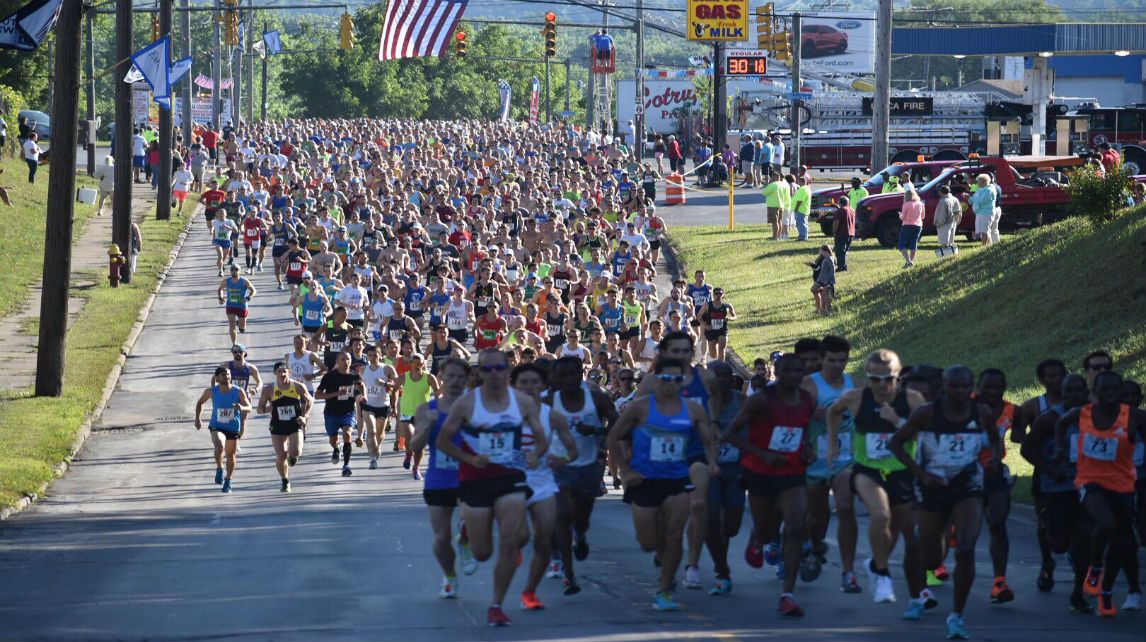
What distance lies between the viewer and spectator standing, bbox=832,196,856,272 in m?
33.1

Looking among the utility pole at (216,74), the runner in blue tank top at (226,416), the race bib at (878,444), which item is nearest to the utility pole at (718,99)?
the utility pole at (216,74)

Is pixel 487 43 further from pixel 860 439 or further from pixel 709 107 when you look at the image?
pixel 860 439

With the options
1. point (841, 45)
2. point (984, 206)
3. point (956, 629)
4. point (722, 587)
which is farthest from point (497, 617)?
point (841, 45)

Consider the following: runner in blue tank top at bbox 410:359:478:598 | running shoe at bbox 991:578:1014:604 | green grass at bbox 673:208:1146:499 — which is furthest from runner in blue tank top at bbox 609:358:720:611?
green grass at bbox 673:208:1146:499

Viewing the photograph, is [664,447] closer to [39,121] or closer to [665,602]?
[665,602]

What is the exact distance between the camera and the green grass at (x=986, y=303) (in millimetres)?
23938

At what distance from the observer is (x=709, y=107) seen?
88688mm

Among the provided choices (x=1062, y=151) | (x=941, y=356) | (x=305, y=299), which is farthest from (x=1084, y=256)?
(x=1062, y=151)

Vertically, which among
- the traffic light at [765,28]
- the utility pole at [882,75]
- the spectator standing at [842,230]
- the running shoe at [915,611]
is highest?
the traffic light at [765,28]

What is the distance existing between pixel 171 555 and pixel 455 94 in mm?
104328

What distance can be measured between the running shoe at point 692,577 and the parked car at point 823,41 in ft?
302

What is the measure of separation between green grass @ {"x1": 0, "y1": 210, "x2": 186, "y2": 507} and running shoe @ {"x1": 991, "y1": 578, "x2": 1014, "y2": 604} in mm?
10476

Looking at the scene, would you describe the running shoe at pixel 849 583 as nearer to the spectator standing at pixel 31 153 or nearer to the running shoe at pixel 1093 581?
the running shoe at pixel 1093 581

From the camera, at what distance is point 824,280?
30.2 meters
